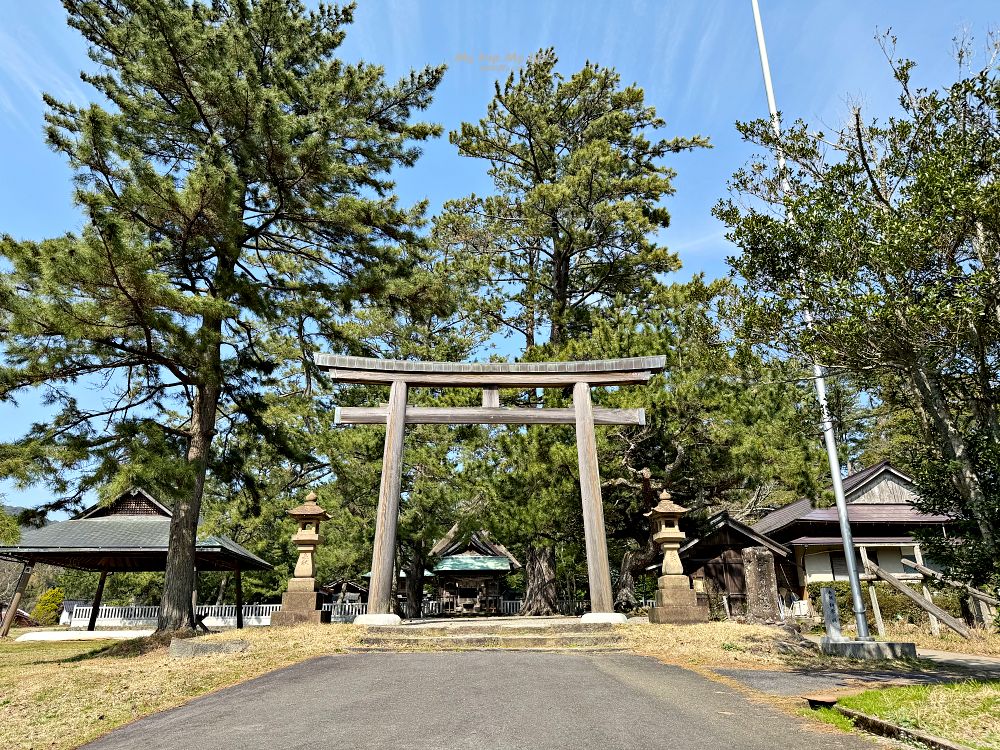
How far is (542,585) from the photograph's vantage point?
1950 cm

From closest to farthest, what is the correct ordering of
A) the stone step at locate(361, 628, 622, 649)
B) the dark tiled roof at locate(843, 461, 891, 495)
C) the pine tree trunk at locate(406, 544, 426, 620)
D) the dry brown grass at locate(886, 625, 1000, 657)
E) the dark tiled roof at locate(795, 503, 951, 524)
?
the stone step at locate(361, 628, 622, 649) → the dry brown grass at locate(886, 625, 1000, 657) → the dark tiled roof at locate(795, 503, 951, 524) → the dark tiled roof at locate(843, 461, 891, 495) → the pine tree trunk at locate(406, 544, 426, 620)

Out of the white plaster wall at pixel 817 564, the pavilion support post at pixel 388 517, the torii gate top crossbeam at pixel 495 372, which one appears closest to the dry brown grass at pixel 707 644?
the pavilion support post at pixel 388 517

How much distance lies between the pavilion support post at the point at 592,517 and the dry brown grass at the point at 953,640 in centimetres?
553

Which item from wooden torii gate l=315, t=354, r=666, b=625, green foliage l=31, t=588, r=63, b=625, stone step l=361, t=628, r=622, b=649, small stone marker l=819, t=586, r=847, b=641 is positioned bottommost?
green foliage l=31, t=588, r=63, b=625

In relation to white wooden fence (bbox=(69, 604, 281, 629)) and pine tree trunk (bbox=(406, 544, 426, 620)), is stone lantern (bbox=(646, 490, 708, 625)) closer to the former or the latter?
pine tree trunk (bbox=(406, 544, 426, 620))

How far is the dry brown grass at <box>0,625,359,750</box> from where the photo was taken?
4.30 m

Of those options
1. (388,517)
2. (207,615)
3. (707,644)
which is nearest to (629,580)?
(707,644)

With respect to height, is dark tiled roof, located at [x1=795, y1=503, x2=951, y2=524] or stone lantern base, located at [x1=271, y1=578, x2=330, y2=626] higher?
dark tiled roof, located at [x1=795, y1=503, x2=951, y2=524]

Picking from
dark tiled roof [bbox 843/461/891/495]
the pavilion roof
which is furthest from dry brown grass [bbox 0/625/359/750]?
dark tiled roof [bbox 843/461/891/495]

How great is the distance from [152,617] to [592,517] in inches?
808

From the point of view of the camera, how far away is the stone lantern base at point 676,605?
9.82 m

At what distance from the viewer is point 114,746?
374cm

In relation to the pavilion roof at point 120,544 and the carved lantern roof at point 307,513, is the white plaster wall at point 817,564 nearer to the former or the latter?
the carved lantern roof at point 307,513

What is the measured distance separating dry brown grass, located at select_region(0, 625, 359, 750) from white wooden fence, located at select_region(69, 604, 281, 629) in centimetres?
1342
